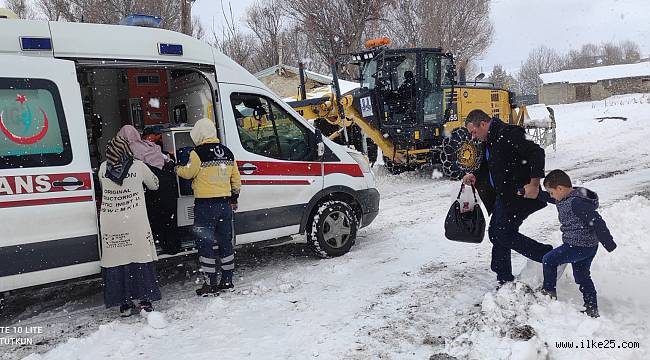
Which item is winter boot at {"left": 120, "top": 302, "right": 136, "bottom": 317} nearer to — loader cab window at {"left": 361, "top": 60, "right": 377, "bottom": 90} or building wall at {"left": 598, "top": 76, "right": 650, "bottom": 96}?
loader cab window at {"left": 361, "top": 60, "right": 377, "bottom": 90}

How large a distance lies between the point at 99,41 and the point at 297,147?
2346 mm

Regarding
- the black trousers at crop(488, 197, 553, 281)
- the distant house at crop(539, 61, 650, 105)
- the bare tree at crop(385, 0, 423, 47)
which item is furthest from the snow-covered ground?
the distant house at crop(539, 61, 650, 105)

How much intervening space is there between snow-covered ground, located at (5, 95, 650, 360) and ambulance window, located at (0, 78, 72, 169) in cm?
152

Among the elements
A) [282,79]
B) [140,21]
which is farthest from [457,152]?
[282,79]

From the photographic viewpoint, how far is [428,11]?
36.1 metres

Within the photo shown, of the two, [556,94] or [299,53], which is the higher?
[299,53]

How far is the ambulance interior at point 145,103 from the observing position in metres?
6.32

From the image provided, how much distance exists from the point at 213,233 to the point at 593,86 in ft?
189

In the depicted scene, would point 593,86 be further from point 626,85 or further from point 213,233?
point 213,233

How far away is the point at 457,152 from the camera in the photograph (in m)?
11.2

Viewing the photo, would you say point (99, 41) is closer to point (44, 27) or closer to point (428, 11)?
point (44, 27)

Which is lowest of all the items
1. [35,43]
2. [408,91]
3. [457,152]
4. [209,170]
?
[457,152]

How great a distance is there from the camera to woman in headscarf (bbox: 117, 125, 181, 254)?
5.17 metres

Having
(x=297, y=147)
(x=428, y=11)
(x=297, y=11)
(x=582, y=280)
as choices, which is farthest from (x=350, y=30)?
(x=582, y=280)
